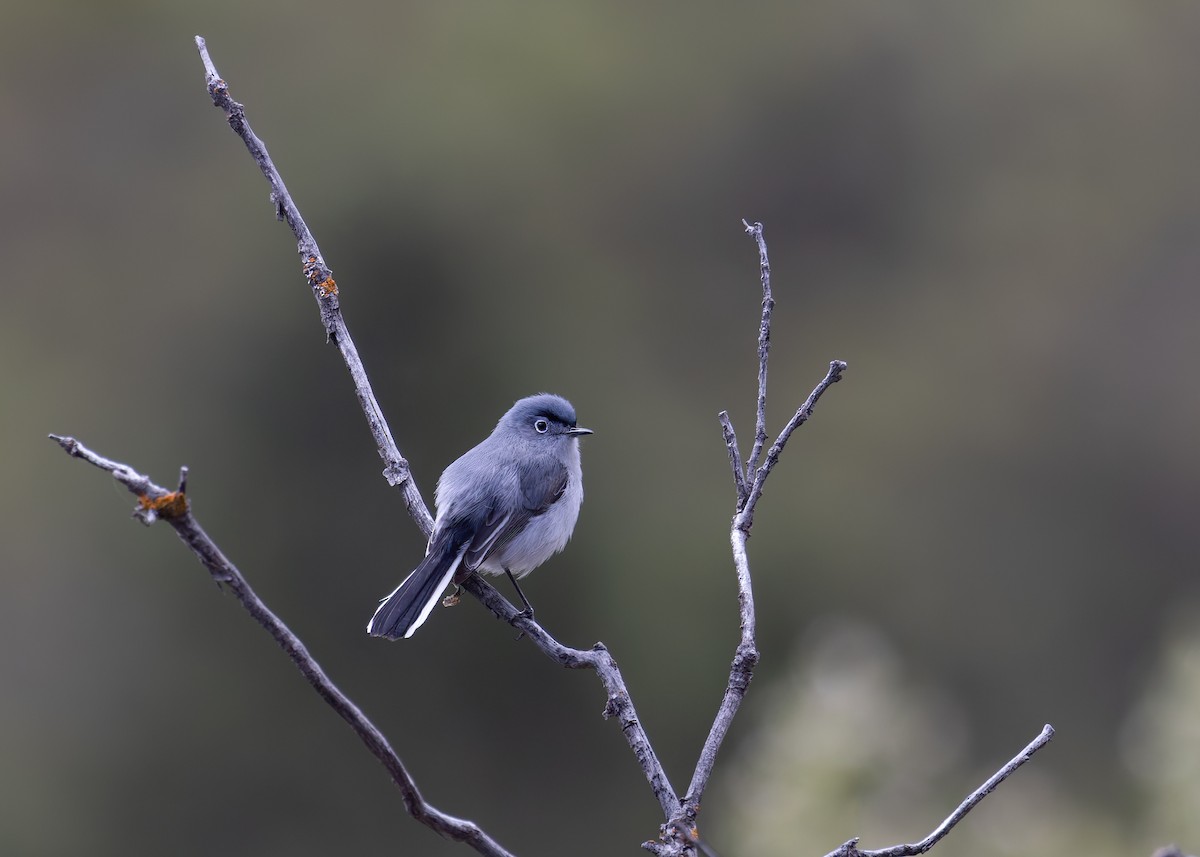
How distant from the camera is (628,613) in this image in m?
14.7

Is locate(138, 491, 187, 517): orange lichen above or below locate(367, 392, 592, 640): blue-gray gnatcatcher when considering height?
below

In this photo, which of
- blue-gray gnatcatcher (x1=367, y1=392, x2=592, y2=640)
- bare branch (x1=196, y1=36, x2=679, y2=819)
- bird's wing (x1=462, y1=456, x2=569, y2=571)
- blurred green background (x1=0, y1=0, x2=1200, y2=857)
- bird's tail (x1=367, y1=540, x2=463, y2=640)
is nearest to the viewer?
bare branch (x1=196, y1=36, x2=679, y2=819)

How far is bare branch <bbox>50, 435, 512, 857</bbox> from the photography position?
4.74 ft

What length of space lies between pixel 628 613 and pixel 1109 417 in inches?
374

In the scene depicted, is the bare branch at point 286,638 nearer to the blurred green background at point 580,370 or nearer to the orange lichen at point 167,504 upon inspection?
the orange lichen at point 167,504

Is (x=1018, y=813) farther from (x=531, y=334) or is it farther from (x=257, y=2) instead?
(x=257, y=2)

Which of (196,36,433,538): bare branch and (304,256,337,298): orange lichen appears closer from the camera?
(196,36,433,538): bare branch

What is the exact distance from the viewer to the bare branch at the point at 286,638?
1444 millimetres

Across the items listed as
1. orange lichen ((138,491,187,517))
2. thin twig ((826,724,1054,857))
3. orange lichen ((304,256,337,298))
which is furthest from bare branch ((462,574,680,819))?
orange lichen ((304,256,337,298))

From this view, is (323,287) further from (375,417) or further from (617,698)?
(617,698)

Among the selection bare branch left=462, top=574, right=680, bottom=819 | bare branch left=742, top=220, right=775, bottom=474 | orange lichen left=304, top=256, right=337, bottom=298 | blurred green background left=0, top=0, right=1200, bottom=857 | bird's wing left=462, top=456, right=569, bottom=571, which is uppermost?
blurred green background left=0, top=0, right=1200, bottom=857

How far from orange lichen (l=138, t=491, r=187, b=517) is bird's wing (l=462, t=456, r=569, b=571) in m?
2.13

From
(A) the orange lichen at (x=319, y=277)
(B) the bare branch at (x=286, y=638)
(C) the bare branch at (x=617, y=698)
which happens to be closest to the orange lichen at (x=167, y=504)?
(B) the bare branch at (x=286, y=638)

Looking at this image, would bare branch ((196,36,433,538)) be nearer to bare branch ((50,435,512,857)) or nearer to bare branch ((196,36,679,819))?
bare branch ((196,36,679,819))
